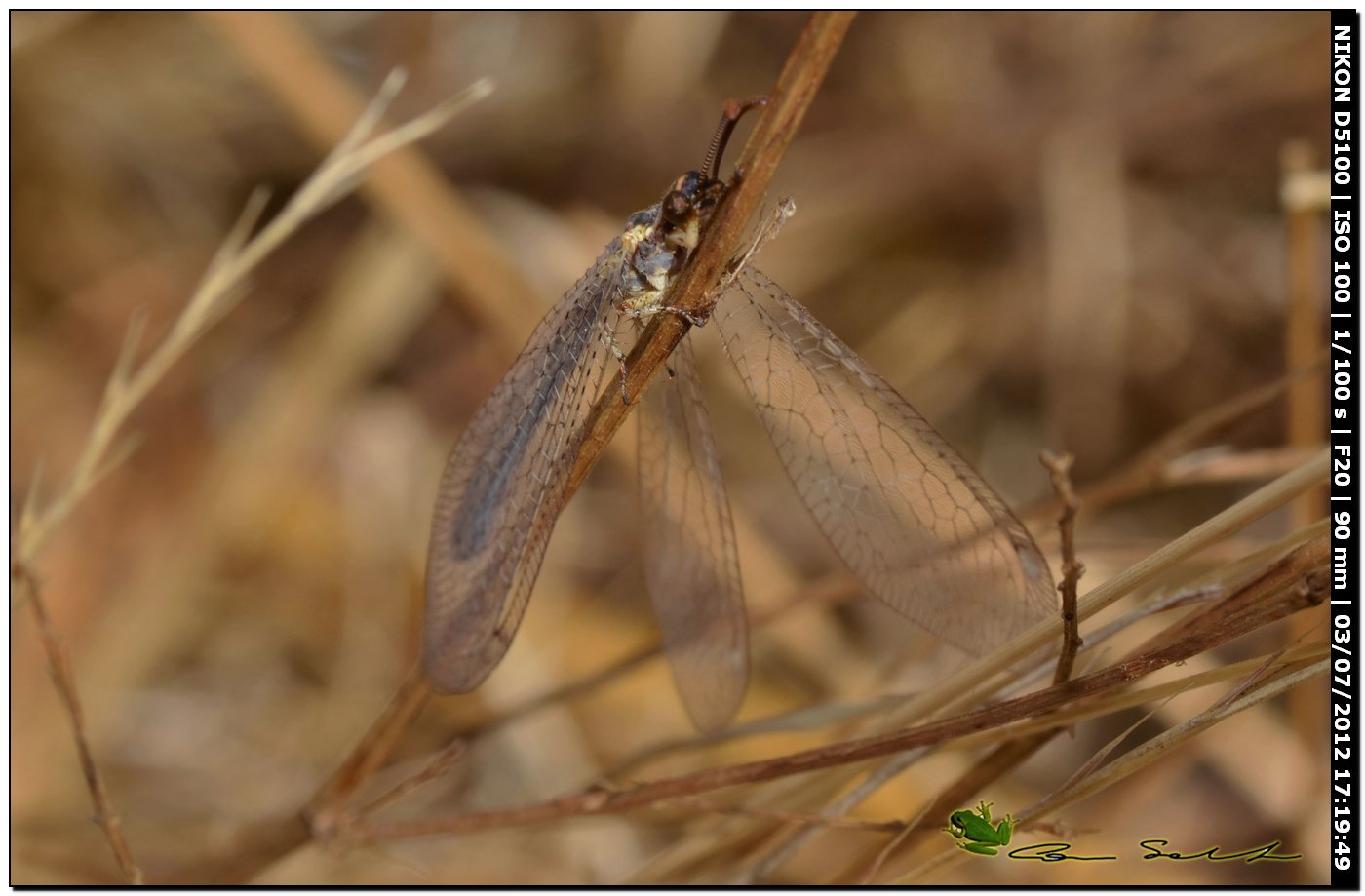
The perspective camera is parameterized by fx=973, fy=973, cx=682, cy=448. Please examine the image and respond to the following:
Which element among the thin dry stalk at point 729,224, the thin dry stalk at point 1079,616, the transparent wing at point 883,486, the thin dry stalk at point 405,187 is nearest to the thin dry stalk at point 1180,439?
the transparent wing at point 883,486

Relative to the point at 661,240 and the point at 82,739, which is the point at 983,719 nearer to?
the point at 661,240

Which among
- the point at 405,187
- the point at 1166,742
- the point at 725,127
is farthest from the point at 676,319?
the point at 405,187

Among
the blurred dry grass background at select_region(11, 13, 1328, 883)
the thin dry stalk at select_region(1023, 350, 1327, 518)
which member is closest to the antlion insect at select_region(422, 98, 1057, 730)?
the thin dry stalk at select_region(1023, 350, 1327, 518)

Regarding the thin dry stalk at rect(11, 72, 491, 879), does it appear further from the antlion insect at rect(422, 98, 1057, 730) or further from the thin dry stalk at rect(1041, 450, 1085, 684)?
the thin dry stalk at rect(1041, 450, 1085, 684)

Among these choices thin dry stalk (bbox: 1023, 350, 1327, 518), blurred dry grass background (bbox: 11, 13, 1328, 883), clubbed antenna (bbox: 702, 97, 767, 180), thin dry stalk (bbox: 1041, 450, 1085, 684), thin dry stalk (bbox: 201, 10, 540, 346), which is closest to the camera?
thin dry stalk (bbox: 1041, 450, 1085, 684)

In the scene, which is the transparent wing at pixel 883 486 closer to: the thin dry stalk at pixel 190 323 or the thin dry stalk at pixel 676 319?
the thin dry stalk at pixel 676 319

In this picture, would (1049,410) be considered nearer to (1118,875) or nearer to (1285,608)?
(1118,875)
